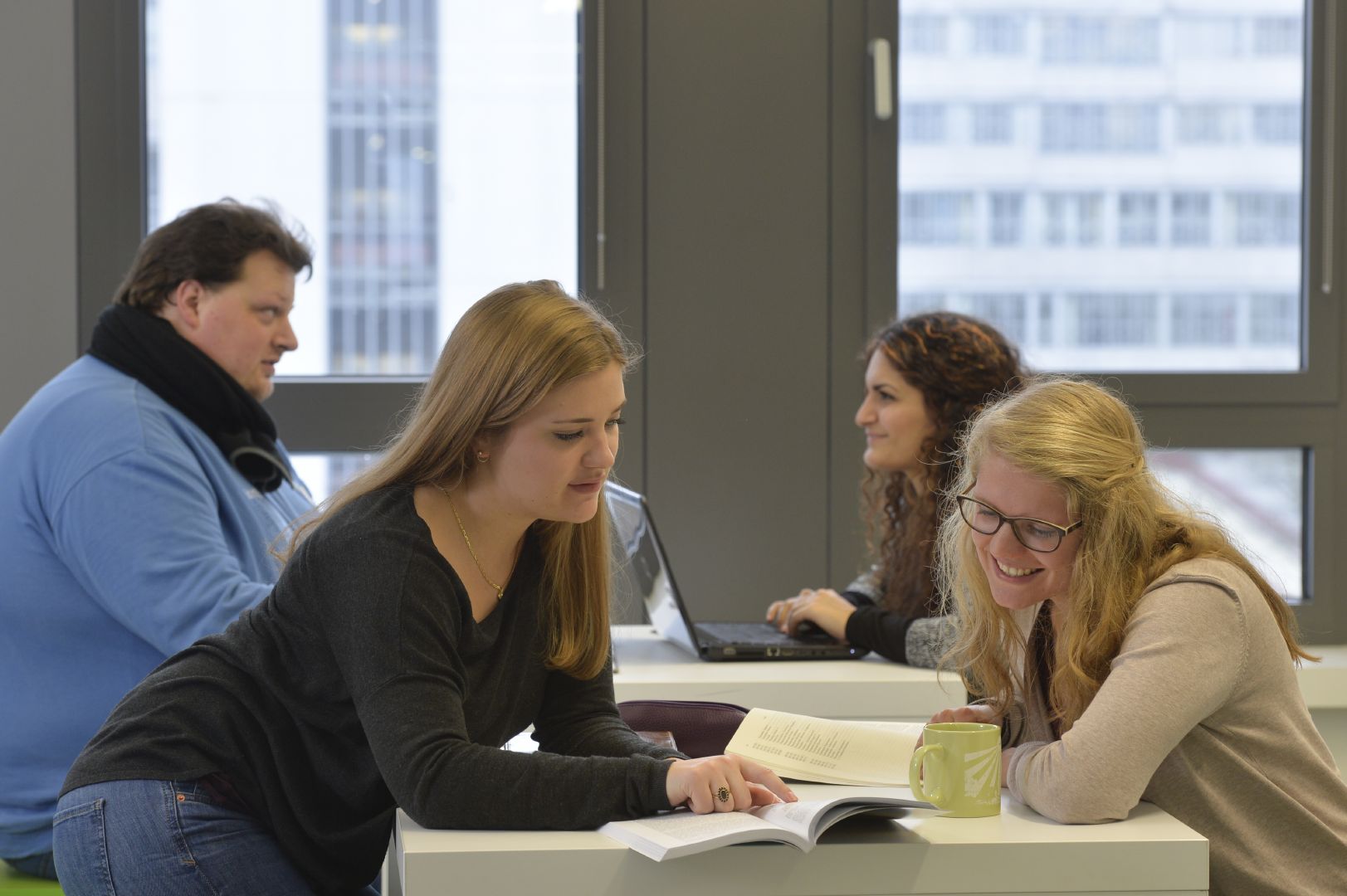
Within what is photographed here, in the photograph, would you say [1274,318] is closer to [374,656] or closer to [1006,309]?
[1006,309]

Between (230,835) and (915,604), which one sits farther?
(915,604)

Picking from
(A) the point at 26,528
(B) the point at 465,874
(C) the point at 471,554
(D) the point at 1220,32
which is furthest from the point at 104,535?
(D) the point at 1220,32

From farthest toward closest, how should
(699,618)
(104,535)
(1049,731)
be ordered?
(699,618), (104,535), (1049,731)

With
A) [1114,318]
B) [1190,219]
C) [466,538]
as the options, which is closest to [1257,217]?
[1190,219]

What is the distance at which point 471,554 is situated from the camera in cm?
152

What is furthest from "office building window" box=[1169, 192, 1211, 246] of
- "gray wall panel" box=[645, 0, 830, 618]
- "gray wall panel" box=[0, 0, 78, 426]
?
"gray wall panel" box=[0, 0, 78, 426]

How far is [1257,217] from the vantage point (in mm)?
3346

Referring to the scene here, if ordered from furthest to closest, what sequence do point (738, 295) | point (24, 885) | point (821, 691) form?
point (738, 295), point (821, 691), point (24, 885)

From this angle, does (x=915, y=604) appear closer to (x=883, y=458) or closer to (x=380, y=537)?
(x=883, y=458)

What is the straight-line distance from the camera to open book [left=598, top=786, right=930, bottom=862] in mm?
1191

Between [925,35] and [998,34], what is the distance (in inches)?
7.0

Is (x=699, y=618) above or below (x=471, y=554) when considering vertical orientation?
below

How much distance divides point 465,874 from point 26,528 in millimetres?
1223

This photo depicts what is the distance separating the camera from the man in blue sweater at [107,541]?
203cm
